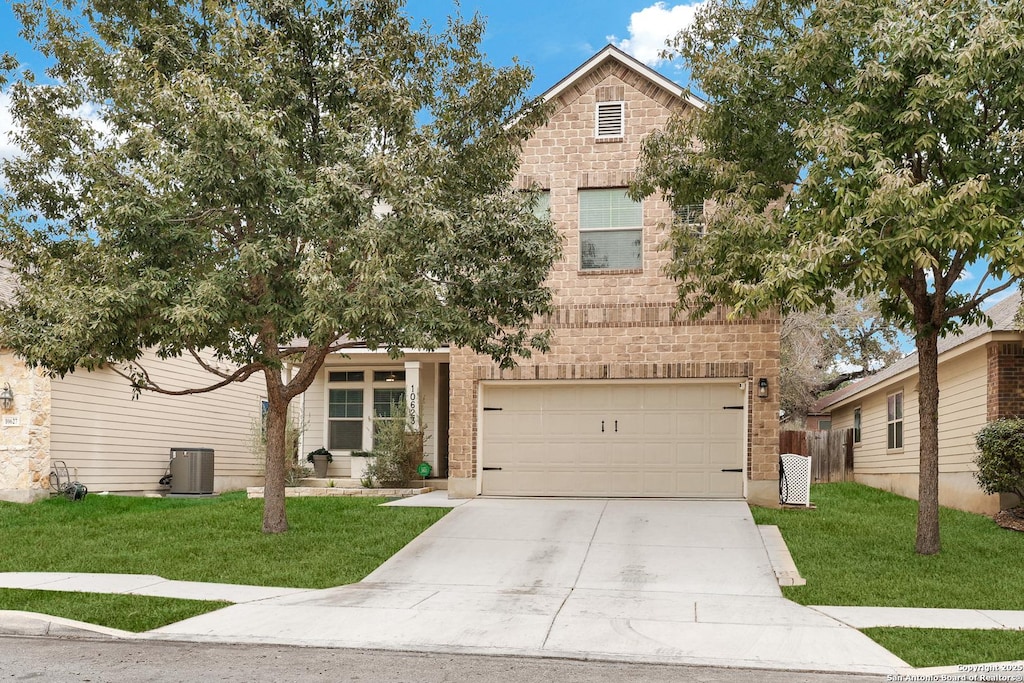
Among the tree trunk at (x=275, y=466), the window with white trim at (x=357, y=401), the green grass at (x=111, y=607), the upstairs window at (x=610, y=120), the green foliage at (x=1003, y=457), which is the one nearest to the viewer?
the green grass at (x=111, y=607)

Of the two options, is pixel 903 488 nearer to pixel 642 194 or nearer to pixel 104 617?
pixel 642 194

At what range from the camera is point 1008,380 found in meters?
15.3

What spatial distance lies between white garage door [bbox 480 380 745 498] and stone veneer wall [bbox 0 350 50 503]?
25.4ft

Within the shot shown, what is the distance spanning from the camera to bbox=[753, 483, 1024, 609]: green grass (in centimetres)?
995

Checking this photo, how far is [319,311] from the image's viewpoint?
10.8m

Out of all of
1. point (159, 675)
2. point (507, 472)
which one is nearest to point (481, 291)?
point (507, 472)

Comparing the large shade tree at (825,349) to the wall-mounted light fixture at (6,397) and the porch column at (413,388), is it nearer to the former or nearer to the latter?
the porch column at (413,388)

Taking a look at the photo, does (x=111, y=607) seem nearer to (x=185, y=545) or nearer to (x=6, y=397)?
(x=185, y=545)

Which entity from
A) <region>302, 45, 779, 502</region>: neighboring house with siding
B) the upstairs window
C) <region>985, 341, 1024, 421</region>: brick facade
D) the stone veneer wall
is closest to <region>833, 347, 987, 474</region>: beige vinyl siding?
<region>985, 341, 1024, 421</region>: brick facade

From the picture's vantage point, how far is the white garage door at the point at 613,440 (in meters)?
16.5

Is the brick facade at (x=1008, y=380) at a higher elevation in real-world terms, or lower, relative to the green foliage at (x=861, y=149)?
lower

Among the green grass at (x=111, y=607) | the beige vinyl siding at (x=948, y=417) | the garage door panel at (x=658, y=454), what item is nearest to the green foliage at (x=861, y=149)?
the garage door panel at (x=658, y=454)

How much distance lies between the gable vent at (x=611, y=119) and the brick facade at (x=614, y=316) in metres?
0.11

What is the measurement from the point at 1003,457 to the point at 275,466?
1049 centimetres
